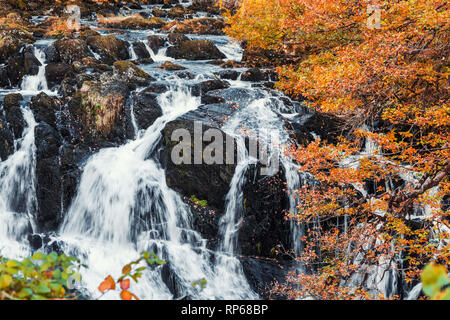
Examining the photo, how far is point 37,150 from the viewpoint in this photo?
31.7ft

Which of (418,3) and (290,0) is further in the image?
(290,0)

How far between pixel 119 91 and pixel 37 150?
3324 millimetres

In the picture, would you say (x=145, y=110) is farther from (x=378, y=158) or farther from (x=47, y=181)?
(x=378, y=158)

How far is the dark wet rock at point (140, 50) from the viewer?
54.5 feet

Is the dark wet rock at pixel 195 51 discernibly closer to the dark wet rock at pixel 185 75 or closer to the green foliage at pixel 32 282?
the dark wet rock at pixel 185 75

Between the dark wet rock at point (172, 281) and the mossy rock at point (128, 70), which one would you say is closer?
the dark wet rock at point (172, 281)

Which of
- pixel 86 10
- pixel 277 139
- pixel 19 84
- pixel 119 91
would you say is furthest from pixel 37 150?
pixel 86 10

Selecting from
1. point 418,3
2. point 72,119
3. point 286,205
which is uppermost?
point 418,3

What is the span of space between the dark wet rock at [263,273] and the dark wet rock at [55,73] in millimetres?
10350

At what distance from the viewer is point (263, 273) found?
8141 millimetres

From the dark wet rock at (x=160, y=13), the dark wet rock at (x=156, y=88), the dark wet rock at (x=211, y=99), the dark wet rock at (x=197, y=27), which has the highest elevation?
the dark wet rock at (x=160, y=13)

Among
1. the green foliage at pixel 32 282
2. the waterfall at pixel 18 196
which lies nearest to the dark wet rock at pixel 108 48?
the waterfall at pixel 18 196
